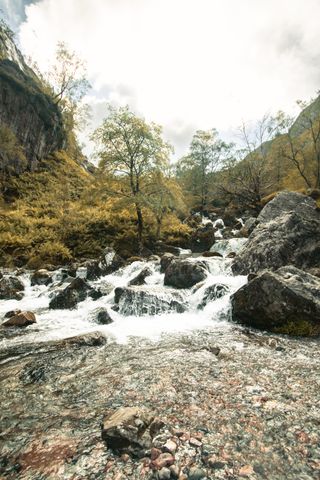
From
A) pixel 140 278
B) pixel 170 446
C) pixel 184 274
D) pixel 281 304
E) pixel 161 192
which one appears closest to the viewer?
pixel 170 446

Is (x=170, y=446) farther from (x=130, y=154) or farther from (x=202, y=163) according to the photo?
(x=202, y=163)

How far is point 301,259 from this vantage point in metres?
11.5

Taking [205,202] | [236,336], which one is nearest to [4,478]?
[236,336]

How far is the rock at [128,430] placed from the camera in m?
2.86

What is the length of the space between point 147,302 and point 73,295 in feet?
12.1

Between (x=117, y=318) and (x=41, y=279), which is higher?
(x=41, y=279)

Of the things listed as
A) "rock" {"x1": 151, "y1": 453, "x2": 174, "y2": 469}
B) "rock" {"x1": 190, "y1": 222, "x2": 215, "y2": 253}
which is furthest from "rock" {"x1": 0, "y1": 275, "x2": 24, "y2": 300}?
"rock" {"x1": 190, "y1": 222, "x2": 215, "y2": 253}

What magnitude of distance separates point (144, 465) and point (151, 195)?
20821 millimetres

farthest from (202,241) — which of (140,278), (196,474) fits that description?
(196,474)

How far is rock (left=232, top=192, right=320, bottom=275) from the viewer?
1152cm

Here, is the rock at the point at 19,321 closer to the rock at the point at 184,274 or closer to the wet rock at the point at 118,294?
the wet rock at the point at 118,294

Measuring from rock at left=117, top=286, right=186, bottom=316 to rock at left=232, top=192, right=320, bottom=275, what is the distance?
13.5 feet

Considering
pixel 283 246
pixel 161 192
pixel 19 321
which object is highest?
pixel 161 192

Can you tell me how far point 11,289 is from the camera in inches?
506
